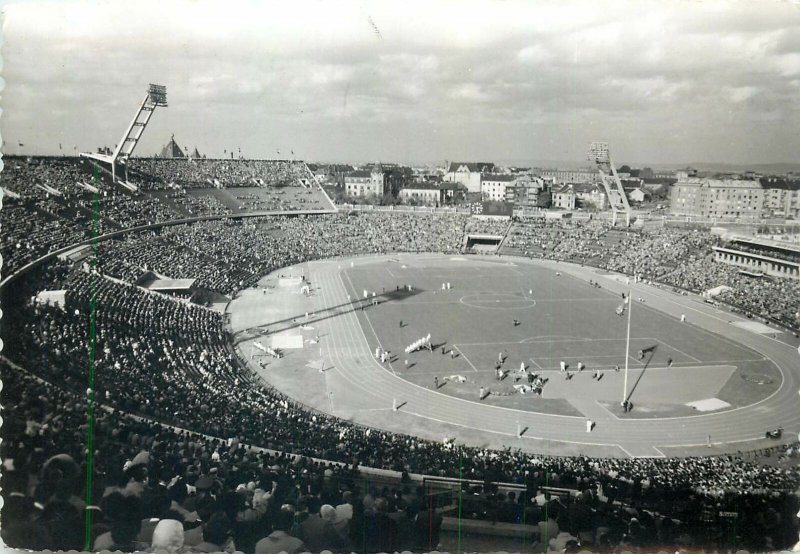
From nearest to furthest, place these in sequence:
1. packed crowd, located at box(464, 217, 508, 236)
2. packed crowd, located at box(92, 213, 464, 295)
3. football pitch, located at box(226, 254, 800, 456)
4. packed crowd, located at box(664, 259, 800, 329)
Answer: football pitch, located at box(226, 254, 800, 456), packed crowd, located at box(664, 259, 800, 329), packed crowd, located at box(92, 213, 464, 295), packed crowd, located at box(464, 217, 508, 236)

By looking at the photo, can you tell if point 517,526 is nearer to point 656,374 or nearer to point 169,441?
point 169,441

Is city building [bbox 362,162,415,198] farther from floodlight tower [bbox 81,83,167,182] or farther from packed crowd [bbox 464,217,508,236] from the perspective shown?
floodlight tower [bbox 81,83,167,182]

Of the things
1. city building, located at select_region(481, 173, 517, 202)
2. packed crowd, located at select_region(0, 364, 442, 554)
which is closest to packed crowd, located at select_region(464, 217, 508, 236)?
city building, located at select_region(481, 173, 517, 202)

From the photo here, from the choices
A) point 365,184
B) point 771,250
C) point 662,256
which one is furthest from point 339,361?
point 365,184

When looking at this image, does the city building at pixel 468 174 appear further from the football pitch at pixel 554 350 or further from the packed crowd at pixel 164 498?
the packed crowd at pixel 164 498

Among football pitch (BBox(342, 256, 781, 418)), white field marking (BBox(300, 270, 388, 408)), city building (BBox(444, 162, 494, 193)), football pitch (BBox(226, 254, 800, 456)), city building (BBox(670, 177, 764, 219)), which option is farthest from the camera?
city building (BBox(444, 162, 494, 193))

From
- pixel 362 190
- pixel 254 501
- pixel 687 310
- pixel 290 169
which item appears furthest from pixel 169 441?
pixel 362 190
